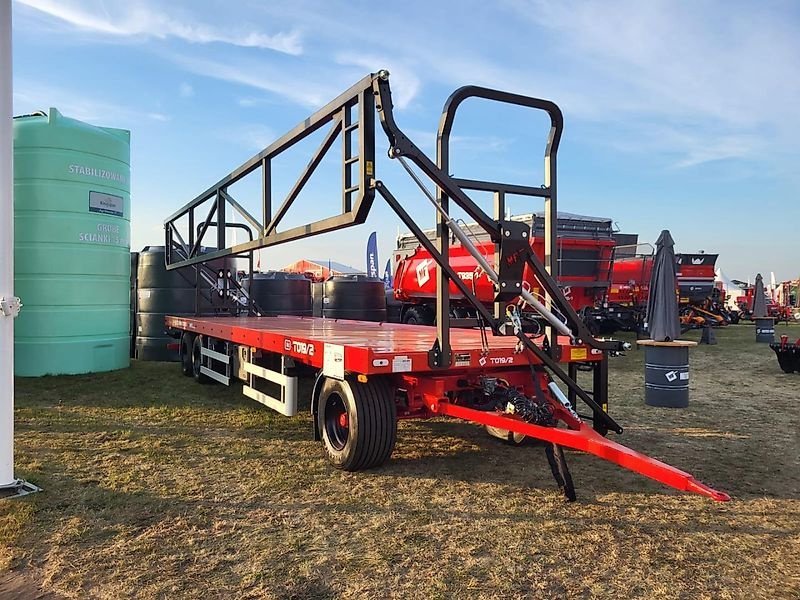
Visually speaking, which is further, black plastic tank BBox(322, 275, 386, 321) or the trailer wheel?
black plastic tank BBox(322, 275, 386, 321)

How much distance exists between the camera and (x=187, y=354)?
31.7 feet

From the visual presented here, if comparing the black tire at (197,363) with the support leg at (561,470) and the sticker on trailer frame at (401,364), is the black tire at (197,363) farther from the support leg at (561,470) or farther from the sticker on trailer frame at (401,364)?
the support leg at (561,470)

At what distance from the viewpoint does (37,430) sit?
604 cm

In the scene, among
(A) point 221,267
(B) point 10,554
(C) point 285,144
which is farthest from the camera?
(A) point 221,267

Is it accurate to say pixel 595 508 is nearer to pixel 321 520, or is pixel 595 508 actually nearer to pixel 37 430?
pixel 321 520

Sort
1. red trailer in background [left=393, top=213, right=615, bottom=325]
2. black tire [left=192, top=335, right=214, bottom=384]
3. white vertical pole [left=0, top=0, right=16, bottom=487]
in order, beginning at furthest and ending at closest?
red trailer in background [left=393, top=213, right=615, bottom=325] < black tire [left=192, top=335, right=214, bottom=384] < white vertical pole [left=0, top=0, right=16, bottom=487]

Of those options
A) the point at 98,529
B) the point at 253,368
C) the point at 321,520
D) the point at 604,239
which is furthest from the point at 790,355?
the point at 98,529

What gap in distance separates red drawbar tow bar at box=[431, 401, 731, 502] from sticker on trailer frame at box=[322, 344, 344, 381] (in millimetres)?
741

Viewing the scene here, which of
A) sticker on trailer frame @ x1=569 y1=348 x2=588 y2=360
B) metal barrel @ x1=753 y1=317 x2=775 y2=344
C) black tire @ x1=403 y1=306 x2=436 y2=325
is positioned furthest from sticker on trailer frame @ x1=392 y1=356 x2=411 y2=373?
metal barrel @ x1=753 y1=317 x2=775 y2=344

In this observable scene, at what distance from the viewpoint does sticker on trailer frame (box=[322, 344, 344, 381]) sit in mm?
4625

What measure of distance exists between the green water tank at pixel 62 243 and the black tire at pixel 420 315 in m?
7.02

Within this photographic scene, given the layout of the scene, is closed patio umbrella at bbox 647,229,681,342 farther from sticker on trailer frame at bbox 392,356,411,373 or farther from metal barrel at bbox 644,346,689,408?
sticker on trailer frame at bbox 392,356,411,373

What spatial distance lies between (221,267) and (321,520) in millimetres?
7935

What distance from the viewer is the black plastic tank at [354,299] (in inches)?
514
